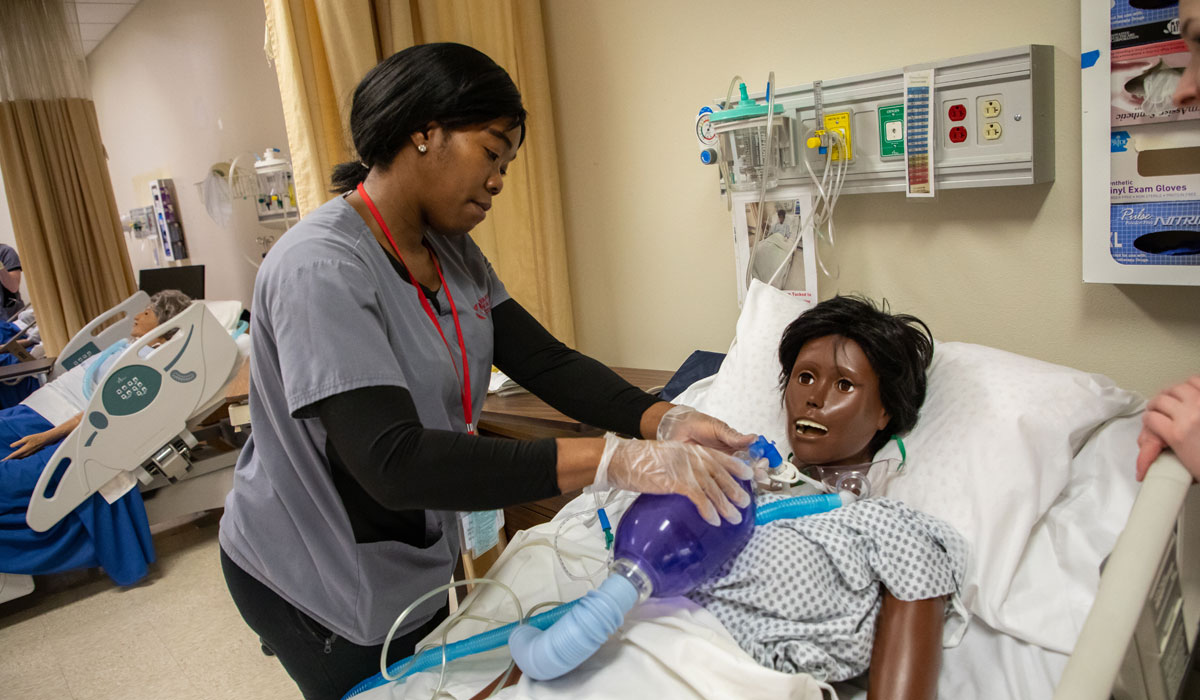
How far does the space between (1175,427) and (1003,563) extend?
0.37 meters

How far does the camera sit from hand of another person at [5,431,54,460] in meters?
3.04

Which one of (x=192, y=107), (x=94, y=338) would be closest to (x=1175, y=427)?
(x=94, y=338)

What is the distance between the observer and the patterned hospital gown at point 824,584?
40.6 inches

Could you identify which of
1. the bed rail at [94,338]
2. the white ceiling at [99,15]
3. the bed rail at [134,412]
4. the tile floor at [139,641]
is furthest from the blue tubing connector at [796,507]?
the white ceiling at [99,15]

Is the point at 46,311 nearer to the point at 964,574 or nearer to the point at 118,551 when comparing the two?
the point at 118,551

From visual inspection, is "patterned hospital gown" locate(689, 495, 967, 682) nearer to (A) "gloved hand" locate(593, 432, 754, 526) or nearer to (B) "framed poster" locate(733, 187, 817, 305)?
(A) "gloved hand" locate(593, 432, 754, 526)

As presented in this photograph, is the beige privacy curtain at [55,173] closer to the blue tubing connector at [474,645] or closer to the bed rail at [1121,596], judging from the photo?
the blue tubing connector at [474,645]

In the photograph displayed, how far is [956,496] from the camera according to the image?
1294 millimetres

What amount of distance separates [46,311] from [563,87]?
13.1ft

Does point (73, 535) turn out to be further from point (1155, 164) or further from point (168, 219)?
point (1155, 164)

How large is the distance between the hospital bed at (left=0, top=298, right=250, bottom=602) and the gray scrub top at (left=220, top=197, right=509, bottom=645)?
187 centimetres

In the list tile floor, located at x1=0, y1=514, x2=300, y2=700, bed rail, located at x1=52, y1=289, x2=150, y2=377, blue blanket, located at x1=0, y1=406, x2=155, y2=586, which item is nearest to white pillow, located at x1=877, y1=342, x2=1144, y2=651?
tile floor, located at x1=0, y1=514, x2=300, y2=700

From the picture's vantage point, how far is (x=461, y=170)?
3.61 feet

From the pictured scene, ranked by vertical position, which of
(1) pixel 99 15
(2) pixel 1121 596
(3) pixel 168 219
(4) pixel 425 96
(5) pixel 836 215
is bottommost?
(2) pixel 1121 596
